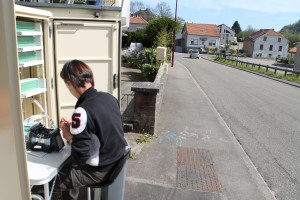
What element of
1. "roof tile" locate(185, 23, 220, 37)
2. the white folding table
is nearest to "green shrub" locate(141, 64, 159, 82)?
the white folding table

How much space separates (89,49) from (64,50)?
1.36 ft

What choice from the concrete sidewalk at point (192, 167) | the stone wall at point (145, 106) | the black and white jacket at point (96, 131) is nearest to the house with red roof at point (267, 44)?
the concrete sidewalk at point (192, 167)

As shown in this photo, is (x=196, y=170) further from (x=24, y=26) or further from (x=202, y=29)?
(x=202, y=29)

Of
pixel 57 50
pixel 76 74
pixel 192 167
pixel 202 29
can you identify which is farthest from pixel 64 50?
pixel 202 29

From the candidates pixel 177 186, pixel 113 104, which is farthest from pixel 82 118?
pixel 177 186

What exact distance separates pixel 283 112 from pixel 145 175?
7627mm

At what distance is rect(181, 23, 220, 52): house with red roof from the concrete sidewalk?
73.1m

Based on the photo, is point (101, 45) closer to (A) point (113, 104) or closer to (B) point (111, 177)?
(A) point (113, 104)

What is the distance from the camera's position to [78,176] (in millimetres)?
2670

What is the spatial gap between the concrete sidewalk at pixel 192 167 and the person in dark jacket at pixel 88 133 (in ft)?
4.30

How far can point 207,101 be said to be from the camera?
10805 mm

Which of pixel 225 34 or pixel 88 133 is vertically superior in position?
pixel 225 34

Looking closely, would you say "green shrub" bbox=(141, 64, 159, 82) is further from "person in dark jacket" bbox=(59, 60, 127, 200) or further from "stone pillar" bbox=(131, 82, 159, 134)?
"person in dark jacket" bbox=(59, 60, 127, 200)

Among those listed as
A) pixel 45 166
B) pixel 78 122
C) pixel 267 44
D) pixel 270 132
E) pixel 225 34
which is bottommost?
pixel 270 132
